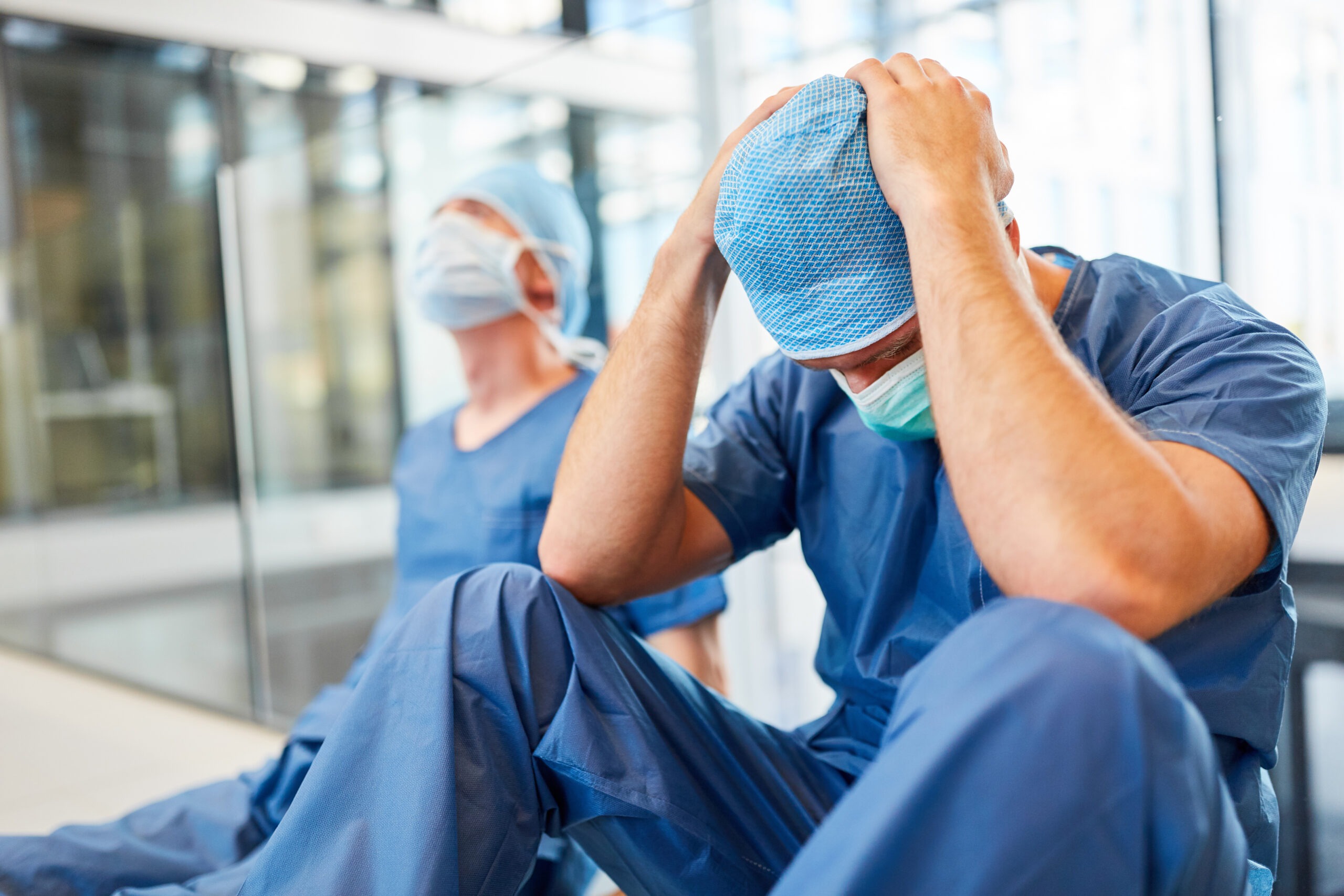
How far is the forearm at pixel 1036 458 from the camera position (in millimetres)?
651

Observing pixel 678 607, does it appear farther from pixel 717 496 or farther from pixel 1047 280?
pixel 1047 280

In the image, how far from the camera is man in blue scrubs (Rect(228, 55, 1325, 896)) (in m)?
0.57

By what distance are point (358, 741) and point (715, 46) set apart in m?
1.13

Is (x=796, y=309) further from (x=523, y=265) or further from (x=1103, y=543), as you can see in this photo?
(x=523, y=265)

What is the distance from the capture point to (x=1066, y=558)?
0.65 metres

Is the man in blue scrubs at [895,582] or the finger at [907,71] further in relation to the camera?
the finger at [907,71]

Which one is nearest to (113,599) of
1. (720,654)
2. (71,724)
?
(71,724)

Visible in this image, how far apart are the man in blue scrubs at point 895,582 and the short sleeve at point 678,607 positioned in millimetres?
244

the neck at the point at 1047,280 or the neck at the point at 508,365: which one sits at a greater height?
the neck at the point at 1047,280

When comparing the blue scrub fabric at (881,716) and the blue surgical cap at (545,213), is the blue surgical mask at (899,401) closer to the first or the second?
the blue scrub fabric at (881,716)

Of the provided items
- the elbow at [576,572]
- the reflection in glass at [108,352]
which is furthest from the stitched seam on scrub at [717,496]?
the reflection in glass at [108,352]

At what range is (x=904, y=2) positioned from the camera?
1365 millimetres

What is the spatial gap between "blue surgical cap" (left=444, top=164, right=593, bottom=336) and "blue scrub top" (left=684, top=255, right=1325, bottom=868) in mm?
607

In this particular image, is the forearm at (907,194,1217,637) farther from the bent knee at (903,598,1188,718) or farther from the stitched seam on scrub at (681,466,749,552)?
the stitched seam on scrub at (681,466,749,552)
